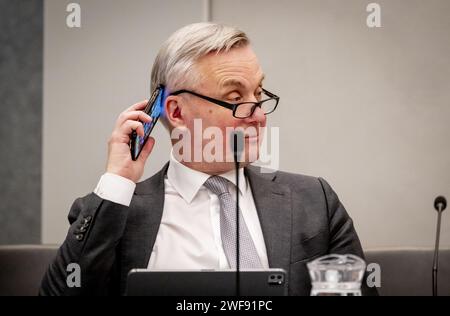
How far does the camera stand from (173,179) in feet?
5.45

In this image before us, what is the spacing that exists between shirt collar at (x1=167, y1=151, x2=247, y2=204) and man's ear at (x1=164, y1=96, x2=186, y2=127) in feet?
0.36

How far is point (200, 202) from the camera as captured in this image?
162cm

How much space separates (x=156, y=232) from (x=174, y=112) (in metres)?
0.34

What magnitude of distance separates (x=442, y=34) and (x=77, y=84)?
1306 mm

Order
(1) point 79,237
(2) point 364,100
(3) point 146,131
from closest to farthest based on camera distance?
(1) point 79,237 < (3) point 146,131 < (2) point 364,100

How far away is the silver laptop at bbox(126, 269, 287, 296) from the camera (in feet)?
3.31

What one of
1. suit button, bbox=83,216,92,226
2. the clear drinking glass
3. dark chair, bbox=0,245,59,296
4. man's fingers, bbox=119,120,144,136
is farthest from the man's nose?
dark chair, bbox=0,245,59,296

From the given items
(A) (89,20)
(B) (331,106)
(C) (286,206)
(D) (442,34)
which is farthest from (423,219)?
(A) (89,20)

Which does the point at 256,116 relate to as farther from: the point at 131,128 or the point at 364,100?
the point at 364,100

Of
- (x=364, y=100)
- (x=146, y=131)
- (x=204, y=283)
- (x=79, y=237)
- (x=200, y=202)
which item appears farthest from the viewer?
(x=364, y=100)

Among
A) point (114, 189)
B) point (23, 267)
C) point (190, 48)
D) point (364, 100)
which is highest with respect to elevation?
point (190, 48)

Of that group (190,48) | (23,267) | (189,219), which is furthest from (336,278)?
(23,267)

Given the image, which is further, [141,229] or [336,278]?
[141,229]
